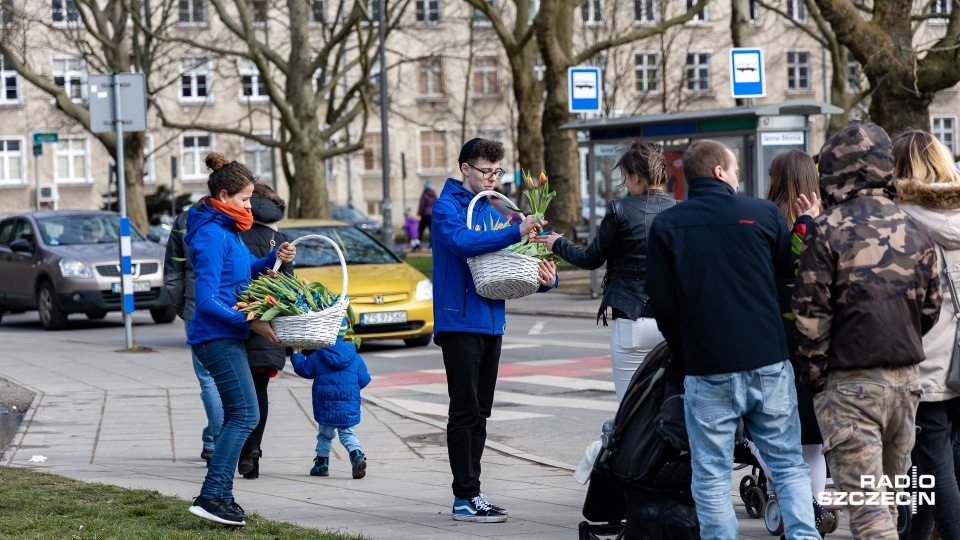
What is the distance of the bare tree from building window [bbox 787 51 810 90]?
167ft

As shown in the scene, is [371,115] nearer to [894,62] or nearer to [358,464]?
[894,62]

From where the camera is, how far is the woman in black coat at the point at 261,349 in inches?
330

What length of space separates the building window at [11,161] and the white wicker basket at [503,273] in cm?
6387

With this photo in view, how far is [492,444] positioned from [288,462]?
143 centimetres

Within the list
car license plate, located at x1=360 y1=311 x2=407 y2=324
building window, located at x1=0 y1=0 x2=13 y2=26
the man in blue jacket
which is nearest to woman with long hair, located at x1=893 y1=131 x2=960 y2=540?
the man in blue jacket

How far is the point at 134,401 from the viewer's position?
39.5 ft

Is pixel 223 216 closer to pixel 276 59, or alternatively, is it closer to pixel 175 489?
pixel 175 489

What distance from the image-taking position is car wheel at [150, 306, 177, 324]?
70.7ft

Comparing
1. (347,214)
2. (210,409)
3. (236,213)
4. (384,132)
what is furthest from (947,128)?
(236,213)

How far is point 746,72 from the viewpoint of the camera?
61.9 feet

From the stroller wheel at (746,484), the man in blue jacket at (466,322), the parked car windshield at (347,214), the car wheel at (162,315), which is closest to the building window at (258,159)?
the parked car windshield at (347,214)

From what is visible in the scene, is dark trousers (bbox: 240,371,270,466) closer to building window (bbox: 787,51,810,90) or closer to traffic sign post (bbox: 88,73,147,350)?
traffic sign post (bbox: 88,73,147,350)

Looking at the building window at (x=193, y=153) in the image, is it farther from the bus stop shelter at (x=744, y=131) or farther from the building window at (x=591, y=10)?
the bus stop shelter at (x=744, y=131)

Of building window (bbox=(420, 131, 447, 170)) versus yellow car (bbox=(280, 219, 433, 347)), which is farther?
building window (bbox=(420, 131, 447, 170))
